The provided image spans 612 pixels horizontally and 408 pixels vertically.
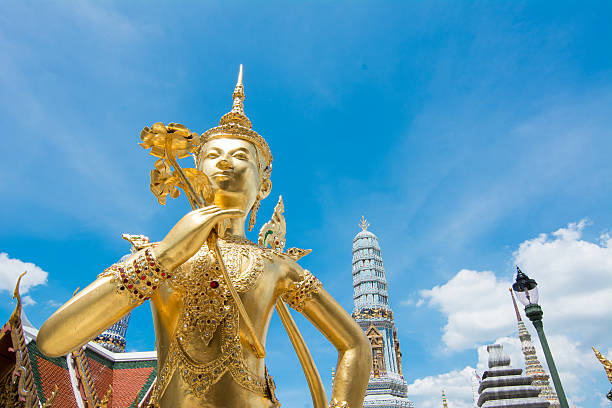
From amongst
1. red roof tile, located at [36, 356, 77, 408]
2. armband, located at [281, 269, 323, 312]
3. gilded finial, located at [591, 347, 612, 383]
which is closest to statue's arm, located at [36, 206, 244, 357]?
armband, located at [281, 269, 323, 312]

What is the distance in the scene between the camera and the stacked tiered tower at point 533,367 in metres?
21.5

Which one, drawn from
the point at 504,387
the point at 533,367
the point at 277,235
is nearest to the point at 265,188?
the point at 277,235

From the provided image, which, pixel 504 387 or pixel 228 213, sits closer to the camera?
pixel 228 213

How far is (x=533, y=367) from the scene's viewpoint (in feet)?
78.9

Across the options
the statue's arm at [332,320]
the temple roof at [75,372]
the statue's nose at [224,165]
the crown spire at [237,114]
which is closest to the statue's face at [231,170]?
the statue's nose at [224,165]

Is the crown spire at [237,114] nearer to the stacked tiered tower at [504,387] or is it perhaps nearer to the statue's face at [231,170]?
the statue's face at [231,170]

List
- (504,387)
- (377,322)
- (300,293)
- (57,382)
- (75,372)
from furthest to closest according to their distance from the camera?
(377,322)
(504,387)
(57,382)
(75,372)
(300,293)

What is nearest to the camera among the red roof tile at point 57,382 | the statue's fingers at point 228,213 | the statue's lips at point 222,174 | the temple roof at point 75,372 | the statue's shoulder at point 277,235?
the statue's fingers at point 228,213

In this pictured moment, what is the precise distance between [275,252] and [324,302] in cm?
60

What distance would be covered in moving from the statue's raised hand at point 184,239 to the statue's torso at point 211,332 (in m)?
0.40

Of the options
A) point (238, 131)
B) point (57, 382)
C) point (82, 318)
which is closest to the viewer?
point (82, 318)

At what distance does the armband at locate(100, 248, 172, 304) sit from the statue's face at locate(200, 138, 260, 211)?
91 cm

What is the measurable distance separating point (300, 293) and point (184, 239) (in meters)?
1.18

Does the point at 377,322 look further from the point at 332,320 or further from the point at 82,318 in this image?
the point at 82,318
